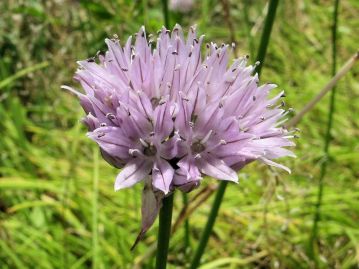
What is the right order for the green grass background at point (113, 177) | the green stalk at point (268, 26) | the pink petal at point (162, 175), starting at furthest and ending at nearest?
the green grass background at point (113, 177)
the green stalk at point (268, 26)
the pink petal at point (162, 175)

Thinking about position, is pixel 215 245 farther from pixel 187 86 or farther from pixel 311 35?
pixel 311 35

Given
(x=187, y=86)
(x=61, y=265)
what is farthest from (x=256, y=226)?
(x=187, y=86)

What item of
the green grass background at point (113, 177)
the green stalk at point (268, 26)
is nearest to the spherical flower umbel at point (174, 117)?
the green stalk at point (268, 26)

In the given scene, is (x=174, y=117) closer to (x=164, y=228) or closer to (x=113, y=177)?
(x=164, y=228)

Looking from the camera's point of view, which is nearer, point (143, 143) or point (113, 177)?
point (143, 143)

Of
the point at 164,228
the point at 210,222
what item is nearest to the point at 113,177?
the point at 210,222

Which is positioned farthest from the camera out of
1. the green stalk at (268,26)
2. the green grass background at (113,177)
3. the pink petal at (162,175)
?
the green grass background at (113,177)

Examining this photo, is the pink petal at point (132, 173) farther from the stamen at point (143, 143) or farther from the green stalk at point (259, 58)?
the green stalk at point (259, 58)
